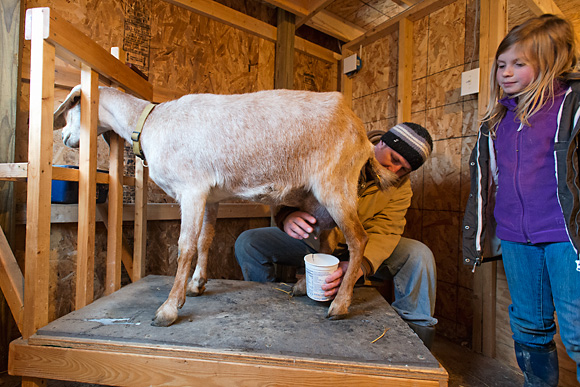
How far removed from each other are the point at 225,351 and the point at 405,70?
2.77 m

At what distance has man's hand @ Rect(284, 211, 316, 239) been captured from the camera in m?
1.79

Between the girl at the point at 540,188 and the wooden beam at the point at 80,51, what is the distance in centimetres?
220

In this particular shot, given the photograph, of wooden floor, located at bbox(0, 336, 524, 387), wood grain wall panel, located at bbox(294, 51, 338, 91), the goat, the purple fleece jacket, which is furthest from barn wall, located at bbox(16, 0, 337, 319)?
the purple fleece jacket

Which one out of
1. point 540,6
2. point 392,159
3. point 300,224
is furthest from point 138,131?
point 540,6

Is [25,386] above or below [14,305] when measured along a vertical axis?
below

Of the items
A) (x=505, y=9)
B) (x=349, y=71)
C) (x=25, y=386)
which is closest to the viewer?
(x=25, y=386)

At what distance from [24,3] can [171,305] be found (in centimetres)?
221

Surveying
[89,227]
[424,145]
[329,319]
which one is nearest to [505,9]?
[424,145]

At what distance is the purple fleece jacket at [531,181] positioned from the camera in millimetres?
1423

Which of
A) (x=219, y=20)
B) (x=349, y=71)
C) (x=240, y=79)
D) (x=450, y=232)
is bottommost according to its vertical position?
(x=450, y=232)

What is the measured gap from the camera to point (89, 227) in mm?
1666

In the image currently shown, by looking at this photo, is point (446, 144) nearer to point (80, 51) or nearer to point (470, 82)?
point (470, 82)

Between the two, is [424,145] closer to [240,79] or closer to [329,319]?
[329,319]

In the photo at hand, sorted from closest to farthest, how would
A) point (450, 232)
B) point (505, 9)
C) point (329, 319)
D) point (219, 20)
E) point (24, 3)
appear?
point (329, 319) < point (24, 3) < point (505, 9) < point (450, 232) < point (219, 20)
